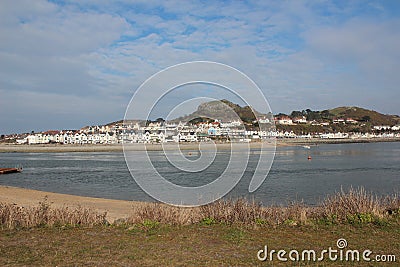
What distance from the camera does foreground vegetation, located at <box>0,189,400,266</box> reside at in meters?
7.51

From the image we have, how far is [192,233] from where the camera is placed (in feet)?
31.7

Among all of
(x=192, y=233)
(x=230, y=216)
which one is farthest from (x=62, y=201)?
(x=192, y=233)

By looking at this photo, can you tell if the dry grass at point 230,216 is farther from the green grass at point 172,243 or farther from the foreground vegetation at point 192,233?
the green grass at point 172,243

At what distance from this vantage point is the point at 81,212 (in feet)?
36.7

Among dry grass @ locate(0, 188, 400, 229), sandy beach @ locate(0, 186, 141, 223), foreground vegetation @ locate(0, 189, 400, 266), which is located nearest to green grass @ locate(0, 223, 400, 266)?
foreground vegetation @ locate(0, 189, 400, 266)

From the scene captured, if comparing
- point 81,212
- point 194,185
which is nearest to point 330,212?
point 81,212

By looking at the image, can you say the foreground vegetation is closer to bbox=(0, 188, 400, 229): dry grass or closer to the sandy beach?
bbox=(0, 188, 400, 229): dry grass

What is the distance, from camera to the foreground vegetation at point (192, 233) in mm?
7512

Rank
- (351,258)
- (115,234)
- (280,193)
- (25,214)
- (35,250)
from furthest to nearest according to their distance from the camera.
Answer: (280,193) → (25,214) → (115,234) → (35,250) → (351,258)

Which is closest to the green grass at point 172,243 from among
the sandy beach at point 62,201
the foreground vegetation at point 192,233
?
the foreground vegetation at point 192,233

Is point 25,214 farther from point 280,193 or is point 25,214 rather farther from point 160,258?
point 280,193

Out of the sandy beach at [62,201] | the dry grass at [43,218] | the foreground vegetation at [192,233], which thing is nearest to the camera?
the foreground vegetation at [192,233]

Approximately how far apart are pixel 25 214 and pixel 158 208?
12.1 ft

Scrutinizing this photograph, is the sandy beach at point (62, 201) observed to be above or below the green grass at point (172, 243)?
below
